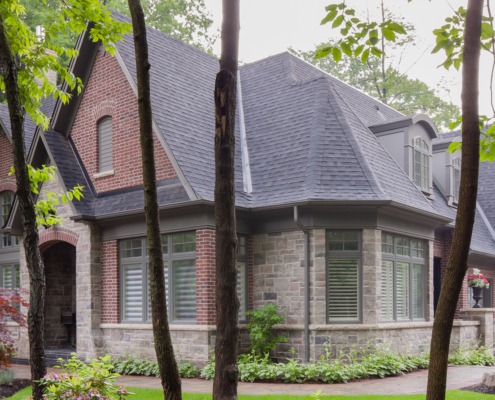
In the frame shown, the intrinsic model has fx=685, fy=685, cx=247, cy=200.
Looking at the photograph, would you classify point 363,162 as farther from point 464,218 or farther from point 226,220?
point 464,218

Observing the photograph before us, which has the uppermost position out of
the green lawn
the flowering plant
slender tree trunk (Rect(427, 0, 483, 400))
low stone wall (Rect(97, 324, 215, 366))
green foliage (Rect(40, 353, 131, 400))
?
slender tree trunk (Rect(427, 0, 483, 400))

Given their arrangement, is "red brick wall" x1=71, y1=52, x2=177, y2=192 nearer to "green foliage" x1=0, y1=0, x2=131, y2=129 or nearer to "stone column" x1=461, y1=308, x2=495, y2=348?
"green foliage" x1=0, y1=0, x2=131, y2=129

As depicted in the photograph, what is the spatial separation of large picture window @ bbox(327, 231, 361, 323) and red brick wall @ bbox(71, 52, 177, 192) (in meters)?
3.77

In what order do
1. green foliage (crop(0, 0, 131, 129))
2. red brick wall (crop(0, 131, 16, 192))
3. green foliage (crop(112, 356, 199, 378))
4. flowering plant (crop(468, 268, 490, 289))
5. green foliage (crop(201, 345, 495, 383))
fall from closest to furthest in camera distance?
1. green foliage (crop(0, 0, 131, 129))
2. green foliage (crop(201, 345, 495, 383))
3. green foliage (crop(112, 356, 199, 378))
4. flowering plant (crop(468, 268, 490, 289))
5. red brick wall (crop(0, 131, 16, 192))

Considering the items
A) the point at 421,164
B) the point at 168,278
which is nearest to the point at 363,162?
the point at 421,164

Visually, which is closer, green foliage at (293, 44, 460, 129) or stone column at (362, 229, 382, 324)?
stone column at (362, 229, 382, 324)

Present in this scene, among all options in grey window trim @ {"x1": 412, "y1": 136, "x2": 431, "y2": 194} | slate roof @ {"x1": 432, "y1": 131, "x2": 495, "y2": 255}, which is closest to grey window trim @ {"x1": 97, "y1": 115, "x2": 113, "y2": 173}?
grey window trim @ {"x1": 412, "y1": 136, "x2": 431, "y2": 194}

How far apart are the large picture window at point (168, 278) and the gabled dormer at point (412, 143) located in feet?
19.5

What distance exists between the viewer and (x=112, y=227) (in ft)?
52.7

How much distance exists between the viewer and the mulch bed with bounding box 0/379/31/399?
38.8 ft

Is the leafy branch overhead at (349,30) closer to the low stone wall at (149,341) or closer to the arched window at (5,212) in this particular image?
the low stone wall at (149,341)

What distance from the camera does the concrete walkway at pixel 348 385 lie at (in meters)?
11.4

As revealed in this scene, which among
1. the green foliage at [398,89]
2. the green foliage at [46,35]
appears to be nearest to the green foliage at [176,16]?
the green foliage at [398,89]

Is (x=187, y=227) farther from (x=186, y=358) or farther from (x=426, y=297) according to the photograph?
(x=426, y=297)
